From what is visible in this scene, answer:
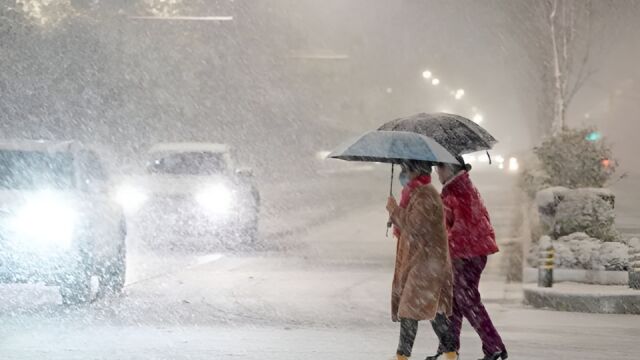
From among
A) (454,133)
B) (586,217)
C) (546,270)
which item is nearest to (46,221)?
(454,133)

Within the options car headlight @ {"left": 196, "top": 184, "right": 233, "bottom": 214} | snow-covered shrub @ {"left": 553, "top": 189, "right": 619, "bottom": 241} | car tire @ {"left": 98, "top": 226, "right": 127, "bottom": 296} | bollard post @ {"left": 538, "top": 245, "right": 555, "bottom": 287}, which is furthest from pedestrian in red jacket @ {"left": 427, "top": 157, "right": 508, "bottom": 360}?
car headlight @ {"left": 196, "top": 184, "right": 233, "bottom": 214}

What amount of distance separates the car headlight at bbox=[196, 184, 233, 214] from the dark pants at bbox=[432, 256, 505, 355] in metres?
11.8

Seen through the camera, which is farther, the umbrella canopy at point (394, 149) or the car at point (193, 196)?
the car at point (193, 196)

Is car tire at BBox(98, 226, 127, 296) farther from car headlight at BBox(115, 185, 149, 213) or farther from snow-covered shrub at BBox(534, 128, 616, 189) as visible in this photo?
snow-covered shrub at BBox(534, 128, 616, 189)

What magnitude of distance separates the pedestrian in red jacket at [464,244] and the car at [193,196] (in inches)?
460

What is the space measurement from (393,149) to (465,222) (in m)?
0.73

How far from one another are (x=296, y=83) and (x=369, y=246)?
120ft

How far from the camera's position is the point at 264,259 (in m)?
16.8

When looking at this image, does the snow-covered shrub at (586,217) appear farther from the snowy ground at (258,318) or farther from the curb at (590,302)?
the curb at (590,302)

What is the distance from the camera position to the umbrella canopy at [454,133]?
769 centimetres

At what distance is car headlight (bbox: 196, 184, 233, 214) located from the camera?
744 inches

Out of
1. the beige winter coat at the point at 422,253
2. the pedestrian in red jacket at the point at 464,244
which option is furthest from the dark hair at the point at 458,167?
the beige winter coat at the point at 422,253

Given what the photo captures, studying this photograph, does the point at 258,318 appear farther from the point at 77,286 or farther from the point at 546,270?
the point at 546,270

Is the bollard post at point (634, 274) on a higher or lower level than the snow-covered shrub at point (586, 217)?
lower
